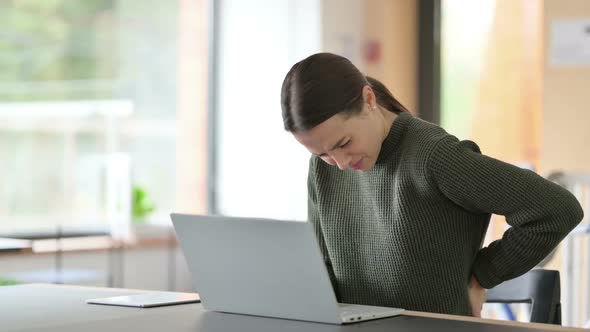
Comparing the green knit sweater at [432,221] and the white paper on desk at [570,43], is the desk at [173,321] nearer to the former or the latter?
the green knit sweater at [432,221]

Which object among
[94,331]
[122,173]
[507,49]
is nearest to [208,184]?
[122,173]

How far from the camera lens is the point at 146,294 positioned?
2.06 meters

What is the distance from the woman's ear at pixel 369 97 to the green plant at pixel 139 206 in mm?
3076

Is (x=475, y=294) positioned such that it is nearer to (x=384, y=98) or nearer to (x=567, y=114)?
(x=384, y=98)

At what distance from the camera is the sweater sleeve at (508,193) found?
69.4 inches

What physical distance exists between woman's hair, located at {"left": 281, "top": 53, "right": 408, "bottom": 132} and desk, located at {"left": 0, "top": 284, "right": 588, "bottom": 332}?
35cm

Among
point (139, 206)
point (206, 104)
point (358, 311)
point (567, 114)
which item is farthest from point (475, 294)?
point (206, 104)

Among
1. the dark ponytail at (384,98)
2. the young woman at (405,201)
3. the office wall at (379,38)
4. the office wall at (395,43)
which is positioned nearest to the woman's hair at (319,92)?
the young woman at (405,201)

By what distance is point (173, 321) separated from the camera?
1668 mm

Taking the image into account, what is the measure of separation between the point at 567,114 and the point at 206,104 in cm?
180

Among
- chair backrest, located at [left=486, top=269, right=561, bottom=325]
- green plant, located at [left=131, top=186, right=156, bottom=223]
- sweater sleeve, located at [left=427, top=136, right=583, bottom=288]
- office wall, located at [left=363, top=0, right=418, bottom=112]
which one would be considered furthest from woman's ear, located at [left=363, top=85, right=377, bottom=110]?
office wall, located at [left=363, top=0, right=418, bottom=112]

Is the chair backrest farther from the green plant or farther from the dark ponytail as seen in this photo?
the green plant

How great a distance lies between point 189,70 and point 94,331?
362cm

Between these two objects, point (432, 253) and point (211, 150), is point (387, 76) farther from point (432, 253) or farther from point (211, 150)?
point (432, 253)
